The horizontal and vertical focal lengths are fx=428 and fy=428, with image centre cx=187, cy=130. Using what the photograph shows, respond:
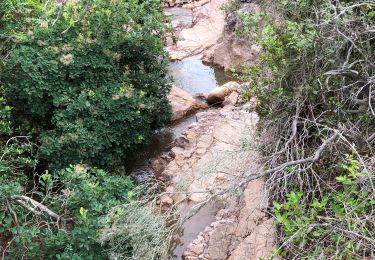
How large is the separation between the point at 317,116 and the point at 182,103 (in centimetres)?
570

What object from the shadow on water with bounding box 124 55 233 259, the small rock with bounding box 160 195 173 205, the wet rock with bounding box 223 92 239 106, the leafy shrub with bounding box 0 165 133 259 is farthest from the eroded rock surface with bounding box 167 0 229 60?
the leafy shrub with bounding box 0 165 133 259


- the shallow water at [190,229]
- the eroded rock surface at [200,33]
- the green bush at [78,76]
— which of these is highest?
the green bush at [78,76]

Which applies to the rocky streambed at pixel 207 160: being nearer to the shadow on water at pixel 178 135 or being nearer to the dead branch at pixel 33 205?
the shadow on water at pixel 178 135

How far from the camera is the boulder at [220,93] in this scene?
11422 millimetres

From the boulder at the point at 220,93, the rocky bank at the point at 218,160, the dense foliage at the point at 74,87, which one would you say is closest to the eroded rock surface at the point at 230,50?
the rocky bank at the point at 218,160

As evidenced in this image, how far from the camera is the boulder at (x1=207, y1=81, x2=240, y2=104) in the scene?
11.4 meters

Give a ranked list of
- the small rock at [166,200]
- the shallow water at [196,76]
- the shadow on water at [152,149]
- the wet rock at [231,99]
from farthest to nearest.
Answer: the shallow water at [196,76] → the wet rock at [231,99] → the shadow on water at [152,149] → the small rock at [166,200]

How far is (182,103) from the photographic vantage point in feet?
36.0

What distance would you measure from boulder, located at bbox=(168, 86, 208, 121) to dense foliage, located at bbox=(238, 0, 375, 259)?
4303 millimetres

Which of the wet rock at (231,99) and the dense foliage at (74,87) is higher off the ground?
the dense foliage at (74,87)

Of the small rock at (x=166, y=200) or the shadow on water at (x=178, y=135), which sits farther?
the small rock at (x=166, y=200)

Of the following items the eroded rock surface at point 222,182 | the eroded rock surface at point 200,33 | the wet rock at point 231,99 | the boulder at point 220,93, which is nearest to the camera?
the eroded rock surface at point 222,182

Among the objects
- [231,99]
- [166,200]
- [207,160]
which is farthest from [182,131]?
[166,200]

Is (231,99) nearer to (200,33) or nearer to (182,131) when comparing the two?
(182,131)
